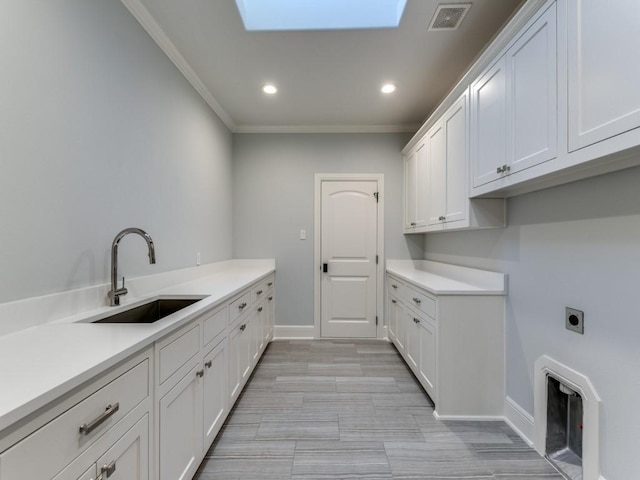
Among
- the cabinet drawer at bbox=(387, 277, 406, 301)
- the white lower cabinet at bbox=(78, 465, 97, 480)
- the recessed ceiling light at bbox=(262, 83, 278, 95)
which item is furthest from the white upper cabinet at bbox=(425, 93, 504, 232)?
the white lower cabinet at bbox=(78, 465, 97, 480)

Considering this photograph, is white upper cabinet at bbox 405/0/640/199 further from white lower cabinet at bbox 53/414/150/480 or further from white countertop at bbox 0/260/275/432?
white lower cabinet at bbox 53/414/150/480

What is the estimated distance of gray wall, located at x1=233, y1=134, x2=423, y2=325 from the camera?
3.64 m

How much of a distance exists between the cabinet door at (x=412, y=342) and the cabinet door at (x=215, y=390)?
5.13 ft

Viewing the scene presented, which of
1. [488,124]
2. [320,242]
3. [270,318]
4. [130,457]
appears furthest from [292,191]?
[130,457]

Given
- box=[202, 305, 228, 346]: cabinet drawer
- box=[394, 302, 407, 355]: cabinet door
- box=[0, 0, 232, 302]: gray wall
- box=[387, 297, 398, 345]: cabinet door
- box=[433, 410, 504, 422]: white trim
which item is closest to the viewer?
box=[0, 0, 232, 302]: gray wall

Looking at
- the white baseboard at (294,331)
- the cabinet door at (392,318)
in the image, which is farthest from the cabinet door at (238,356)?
the cabinet door at (392,318)

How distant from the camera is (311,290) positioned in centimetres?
366

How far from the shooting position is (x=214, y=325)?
1.69 metres

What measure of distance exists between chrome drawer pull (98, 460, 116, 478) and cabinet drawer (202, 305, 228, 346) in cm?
68

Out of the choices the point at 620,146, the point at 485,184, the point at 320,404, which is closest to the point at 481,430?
the point at 320,404

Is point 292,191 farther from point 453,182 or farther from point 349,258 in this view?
point 453,182

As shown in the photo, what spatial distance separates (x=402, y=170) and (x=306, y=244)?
61.0 inches

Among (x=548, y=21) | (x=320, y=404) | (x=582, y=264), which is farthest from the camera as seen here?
(x=320, y=404)

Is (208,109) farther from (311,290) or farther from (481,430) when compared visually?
(481,430)
